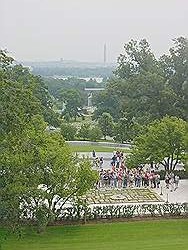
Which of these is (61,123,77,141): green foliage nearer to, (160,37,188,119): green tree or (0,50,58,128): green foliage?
(160,37,188,119): green tree

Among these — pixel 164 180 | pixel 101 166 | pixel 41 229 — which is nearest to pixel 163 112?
pixel 101 166

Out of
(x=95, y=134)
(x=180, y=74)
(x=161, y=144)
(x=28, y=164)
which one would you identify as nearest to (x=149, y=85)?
(x=180, y=74)

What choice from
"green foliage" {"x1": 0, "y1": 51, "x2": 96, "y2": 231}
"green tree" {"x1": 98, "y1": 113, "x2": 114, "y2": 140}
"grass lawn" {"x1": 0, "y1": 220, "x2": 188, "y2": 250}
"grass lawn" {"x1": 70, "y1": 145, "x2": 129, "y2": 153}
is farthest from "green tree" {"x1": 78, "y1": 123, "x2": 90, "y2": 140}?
"grass lawn" {"x1": 0, "y1": 220, "x2": 188, "y2": 250}

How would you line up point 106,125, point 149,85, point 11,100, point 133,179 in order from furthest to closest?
point 106,125, point 149,85, point 133,179, point 11,100

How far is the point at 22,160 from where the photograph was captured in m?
18.4

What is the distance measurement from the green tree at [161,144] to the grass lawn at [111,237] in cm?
710

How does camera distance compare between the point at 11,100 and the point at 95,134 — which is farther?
the point at 95,134

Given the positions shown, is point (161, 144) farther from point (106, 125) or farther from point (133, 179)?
point (106, 125)

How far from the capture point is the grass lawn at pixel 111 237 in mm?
19234

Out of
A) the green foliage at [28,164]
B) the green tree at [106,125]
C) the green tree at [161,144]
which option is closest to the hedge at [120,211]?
the green foliage at [28,164]

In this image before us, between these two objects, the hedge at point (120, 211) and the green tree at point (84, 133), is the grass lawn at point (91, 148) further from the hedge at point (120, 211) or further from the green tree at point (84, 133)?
the hedge at point (120, 211)

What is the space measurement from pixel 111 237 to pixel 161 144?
375 inches

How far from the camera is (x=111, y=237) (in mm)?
20359

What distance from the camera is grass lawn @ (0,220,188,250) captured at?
19234mm
